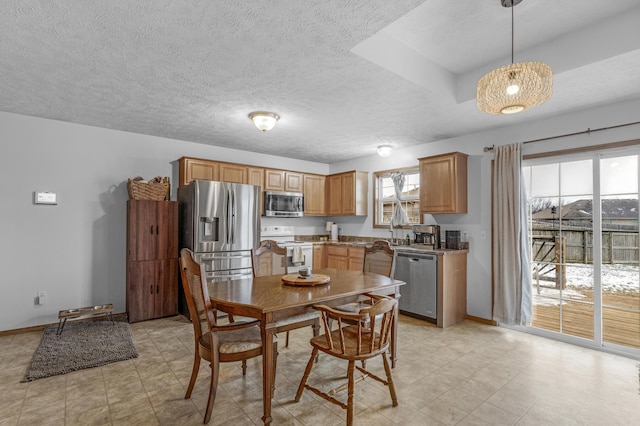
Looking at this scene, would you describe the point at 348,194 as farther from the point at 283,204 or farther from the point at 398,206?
the point at 283,204

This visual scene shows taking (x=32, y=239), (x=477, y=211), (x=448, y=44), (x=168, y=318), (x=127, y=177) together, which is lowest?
(x=168, y=318)

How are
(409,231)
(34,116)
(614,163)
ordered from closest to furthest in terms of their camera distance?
(614,163) < (34,116) < (409,231)

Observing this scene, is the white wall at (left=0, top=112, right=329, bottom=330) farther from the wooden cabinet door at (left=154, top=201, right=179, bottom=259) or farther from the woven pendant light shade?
the woven pendant light shade

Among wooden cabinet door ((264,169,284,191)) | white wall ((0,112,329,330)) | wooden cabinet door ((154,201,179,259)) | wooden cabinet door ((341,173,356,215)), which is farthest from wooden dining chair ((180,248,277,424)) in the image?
wooden cabinet door ((341,173,356,215))

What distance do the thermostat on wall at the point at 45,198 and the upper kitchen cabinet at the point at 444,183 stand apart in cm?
476

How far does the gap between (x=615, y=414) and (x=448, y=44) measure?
2998 millimetres

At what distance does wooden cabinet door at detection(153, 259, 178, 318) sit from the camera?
13.7ft

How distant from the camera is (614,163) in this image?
330cm

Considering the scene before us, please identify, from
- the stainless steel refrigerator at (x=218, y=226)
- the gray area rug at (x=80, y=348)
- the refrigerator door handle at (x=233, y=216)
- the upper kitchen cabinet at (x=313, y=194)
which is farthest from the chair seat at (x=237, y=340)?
the upper kitchen cabinet at (x=313, y=194)

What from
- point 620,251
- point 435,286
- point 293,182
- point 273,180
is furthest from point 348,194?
point 620,251

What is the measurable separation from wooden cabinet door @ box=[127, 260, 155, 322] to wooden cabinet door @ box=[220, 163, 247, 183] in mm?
1614

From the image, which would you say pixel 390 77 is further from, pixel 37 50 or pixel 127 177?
pixel 127 177

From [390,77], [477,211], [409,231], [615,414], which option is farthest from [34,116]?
[615,414]

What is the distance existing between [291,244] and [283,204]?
71 cm
